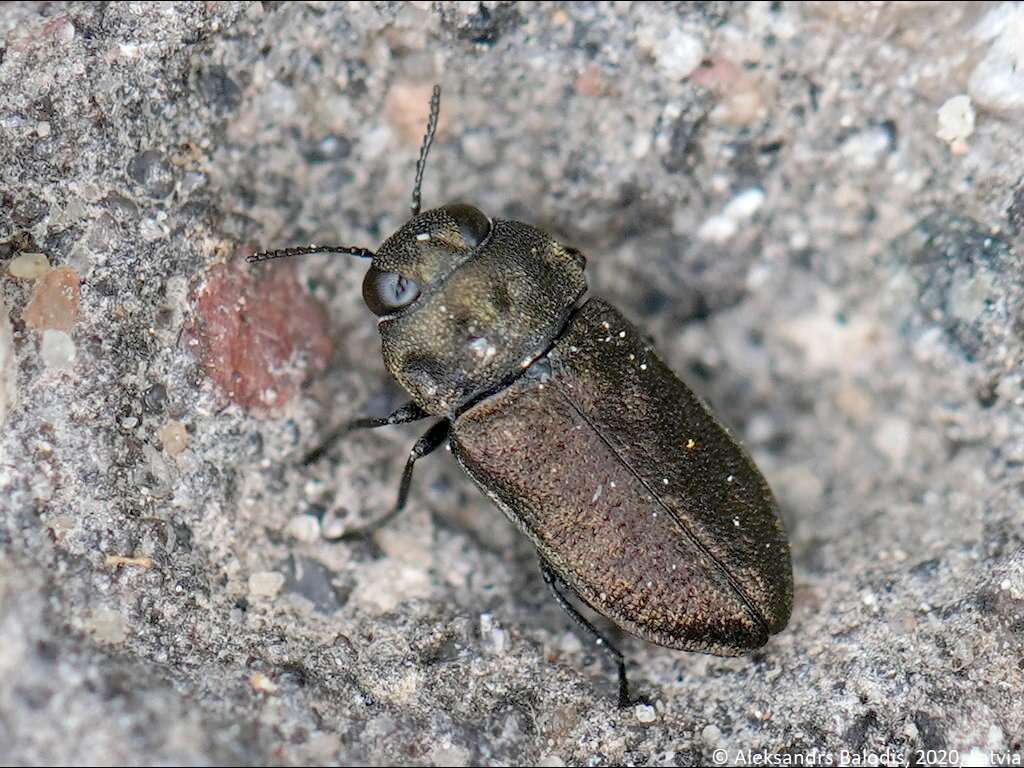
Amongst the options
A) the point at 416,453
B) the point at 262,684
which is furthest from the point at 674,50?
the point at 262,684

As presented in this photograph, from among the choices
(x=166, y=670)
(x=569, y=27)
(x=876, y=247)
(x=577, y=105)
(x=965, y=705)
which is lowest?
(x=166, y=670)

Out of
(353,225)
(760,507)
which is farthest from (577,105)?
(760,507)

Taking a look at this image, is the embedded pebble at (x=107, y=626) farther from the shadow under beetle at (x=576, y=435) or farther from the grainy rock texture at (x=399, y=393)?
the shadow under beetle at (x=576, y=435)

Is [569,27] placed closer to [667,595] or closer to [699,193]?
[699,193]

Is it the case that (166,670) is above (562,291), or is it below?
below

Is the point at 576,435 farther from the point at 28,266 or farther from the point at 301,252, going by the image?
the point at 28,266

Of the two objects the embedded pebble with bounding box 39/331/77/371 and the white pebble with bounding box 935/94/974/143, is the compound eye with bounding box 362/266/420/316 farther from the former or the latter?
the white pebble with bounding box 935/94/974/143

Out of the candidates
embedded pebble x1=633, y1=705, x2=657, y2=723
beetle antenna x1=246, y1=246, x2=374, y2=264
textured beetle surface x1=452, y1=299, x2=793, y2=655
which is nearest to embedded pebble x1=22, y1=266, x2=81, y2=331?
beetle antenna x1=246, y1=246, x2=374, y2=264
